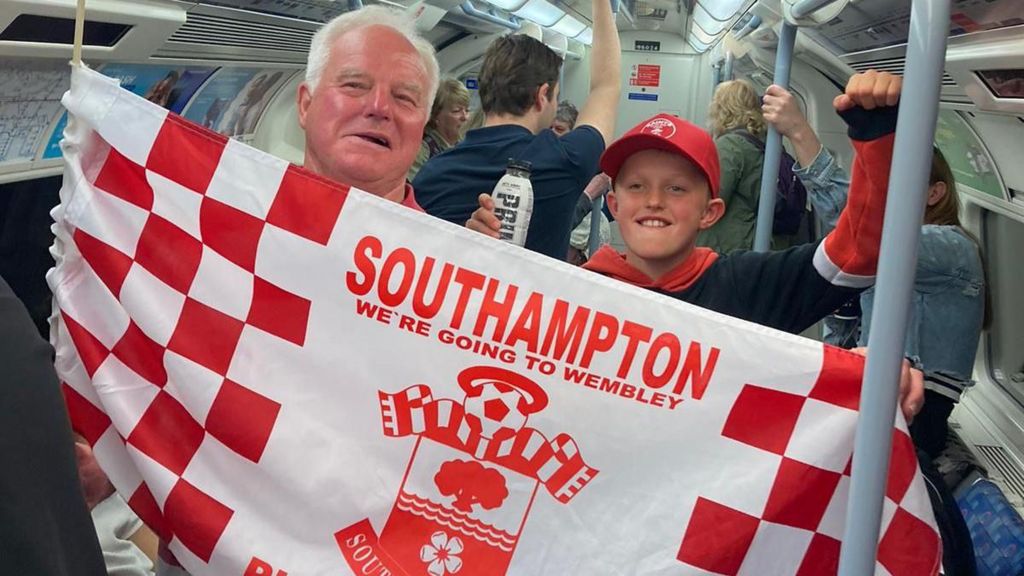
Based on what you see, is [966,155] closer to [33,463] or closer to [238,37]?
[238,37]

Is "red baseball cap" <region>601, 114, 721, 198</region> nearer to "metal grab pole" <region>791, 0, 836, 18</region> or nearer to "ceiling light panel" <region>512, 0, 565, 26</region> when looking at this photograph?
"metal grab pole" <region>791, 0, 836, 18</region>

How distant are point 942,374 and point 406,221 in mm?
2732

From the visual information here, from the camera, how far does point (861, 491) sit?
125 cm

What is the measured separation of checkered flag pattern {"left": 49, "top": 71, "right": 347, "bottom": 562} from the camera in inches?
62.6

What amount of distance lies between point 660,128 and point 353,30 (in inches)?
28.0

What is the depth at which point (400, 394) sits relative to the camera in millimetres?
1540

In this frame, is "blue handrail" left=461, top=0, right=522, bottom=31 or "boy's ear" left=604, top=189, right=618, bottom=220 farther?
"blue handrail" left=461, top=0, right=522, bottom=31

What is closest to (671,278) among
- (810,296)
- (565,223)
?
(810,296)

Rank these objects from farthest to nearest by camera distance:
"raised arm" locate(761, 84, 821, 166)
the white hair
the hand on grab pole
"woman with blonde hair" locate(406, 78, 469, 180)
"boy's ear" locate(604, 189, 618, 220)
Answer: "woman with blonde hair" locate(406, 78, 469, 180) → "raised arm" locate(761, 84, 821, 166) → "boy's ear" locate(604, 189, 618, 220) → the white hair → the hand on grab pole

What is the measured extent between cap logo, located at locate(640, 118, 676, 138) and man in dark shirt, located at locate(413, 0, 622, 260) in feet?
2.49

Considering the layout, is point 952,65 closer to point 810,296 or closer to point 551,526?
point 810,296

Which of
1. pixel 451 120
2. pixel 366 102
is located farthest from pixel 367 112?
pixel 451 120

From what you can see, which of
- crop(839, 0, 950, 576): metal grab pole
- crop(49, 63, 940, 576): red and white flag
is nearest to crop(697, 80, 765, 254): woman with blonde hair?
crop(49, 63, 940, 576): red and white flag

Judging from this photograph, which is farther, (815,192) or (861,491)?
(815,192)
